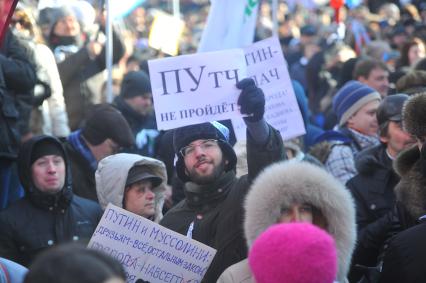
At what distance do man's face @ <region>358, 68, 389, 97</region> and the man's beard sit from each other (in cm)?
408

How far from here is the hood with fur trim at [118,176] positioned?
6316 mm

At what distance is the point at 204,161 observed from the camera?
559 centimetres

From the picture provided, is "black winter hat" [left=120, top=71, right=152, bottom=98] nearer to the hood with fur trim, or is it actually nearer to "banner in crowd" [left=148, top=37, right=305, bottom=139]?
the hood with fur trim

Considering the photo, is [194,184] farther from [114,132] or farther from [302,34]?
[302,34]

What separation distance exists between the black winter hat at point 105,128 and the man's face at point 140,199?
1.37 meters

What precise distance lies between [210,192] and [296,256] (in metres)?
2.04

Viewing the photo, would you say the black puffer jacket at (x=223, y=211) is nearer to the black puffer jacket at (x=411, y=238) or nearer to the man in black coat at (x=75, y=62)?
the black puffer jacket at (x=411, y=238)

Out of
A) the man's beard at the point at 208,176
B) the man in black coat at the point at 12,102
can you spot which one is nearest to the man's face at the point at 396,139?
the man's beard at the point at 208,176

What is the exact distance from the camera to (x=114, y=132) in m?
7.73

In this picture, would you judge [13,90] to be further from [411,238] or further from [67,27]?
[411,238]

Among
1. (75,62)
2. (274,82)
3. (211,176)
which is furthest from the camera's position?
(75,62)

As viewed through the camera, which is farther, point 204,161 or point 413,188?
point 204,161

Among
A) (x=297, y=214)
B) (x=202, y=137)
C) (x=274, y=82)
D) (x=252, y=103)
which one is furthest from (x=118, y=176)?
(x=297, y=214)

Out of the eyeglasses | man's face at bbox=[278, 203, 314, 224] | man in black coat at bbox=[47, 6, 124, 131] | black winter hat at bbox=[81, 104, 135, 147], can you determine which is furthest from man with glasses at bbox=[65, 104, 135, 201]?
man's face at bbox=[278, 203, 314, 224]
